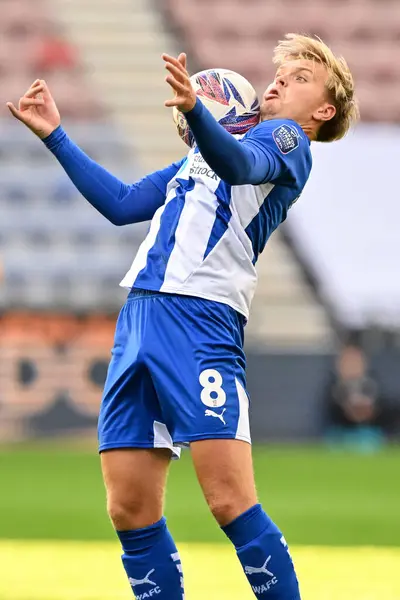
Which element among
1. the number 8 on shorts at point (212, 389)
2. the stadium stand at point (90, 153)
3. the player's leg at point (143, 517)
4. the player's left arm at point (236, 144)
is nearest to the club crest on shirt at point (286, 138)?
the player's left arm at point (236, 144)

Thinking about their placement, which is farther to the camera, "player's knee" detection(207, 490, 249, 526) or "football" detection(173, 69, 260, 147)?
"football" detection(173, 69, 260, 147)

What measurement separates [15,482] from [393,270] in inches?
324

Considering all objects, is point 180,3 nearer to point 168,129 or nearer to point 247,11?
point 247,11

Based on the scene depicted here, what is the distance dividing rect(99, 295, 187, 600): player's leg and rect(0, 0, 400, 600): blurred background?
660 centimetres

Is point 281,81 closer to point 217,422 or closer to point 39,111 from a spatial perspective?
point 39,111

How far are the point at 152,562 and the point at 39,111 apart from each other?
146cm

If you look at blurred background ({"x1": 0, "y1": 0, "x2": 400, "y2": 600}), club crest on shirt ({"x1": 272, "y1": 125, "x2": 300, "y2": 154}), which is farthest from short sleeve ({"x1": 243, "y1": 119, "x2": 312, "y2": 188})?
blurred background ({"x1": 0, "y1": 0, "x2": 400, "y2": 600})

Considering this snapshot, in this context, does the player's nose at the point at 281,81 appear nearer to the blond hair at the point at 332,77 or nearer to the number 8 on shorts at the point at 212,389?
the blond hair at the point at 332,77

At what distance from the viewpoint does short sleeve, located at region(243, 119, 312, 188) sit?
3.45 meters

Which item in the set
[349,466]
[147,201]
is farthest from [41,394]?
[147,201]

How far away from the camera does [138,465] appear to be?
3.54 m

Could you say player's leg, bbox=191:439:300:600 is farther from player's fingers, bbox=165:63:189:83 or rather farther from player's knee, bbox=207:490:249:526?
player's fingers, bbox=165:63:189:83

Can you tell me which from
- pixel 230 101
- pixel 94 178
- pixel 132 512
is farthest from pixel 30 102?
pixel 132 512

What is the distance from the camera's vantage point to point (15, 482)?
10461mm
